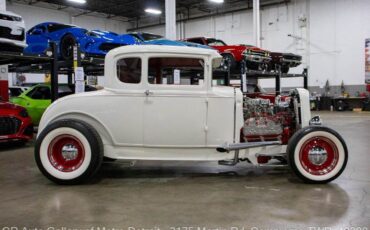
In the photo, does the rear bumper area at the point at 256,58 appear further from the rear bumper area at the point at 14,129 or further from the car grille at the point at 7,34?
the rear bumper area at the point at 14,129

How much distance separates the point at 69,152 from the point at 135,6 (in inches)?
859

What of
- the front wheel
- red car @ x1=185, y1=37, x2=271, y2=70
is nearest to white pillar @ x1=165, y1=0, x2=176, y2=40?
red car @ x1=185, y1=37, x2=271, y2=70

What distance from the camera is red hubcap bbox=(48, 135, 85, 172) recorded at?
4.47 metres

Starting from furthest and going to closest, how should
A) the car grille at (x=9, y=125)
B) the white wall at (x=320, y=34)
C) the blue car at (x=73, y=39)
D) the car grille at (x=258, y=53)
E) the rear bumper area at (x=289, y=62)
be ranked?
1. the white wall at (x=320, y=34)
2. the rear bumper area at (x=289, y=62)
3. the car grille at (x=258, y=53)
4. the blue car at (x=73, y=39)
5. the car grille at (x=9, y=125)

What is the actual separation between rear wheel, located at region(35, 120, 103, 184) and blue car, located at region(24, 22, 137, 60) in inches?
170

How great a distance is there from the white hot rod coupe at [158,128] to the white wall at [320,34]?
1728 cm

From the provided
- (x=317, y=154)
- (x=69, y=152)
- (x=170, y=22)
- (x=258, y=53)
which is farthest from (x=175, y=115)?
(x=170, y=22)

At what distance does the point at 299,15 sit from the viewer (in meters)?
21.0

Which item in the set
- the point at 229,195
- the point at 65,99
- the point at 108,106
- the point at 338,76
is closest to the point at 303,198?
the point at 229,195

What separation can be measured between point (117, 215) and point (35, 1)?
2300 cm

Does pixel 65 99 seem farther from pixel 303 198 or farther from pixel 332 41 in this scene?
pixel 332 41

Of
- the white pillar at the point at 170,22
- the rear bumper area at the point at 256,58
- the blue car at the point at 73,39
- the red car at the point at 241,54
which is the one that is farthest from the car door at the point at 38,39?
the rear bumper area at the point at 256,58

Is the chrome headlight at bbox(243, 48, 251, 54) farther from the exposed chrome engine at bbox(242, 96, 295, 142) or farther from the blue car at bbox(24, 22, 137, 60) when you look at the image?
the exposed chrome engine at bbox(242, 96, 295, 142)

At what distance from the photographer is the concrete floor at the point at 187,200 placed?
10.4 ft
